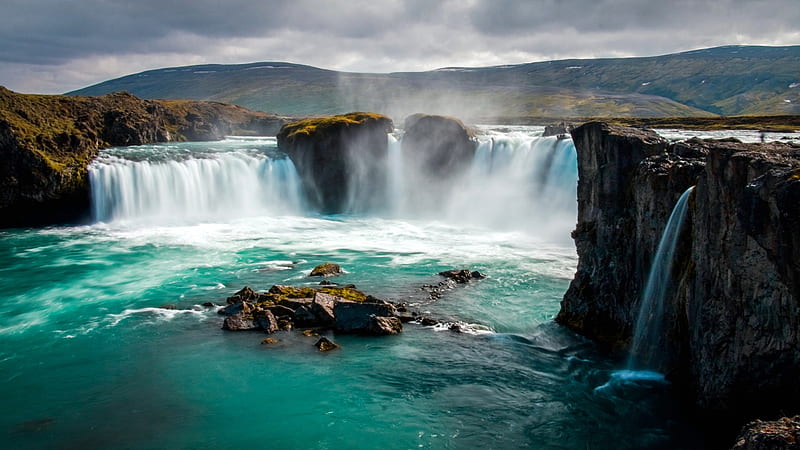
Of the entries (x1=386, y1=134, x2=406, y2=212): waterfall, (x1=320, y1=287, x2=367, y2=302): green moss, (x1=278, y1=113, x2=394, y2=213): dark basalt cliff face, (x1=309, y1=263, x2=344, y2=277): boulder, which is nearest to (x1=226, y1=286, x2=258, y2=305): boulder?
(x1=320, y1=287, x2=367, y2=302): green moss

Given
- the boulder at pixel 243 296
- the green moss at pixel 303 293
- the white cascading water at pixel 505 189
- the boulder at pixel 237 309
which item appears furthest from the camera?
the white cascading water at pixel 505 189

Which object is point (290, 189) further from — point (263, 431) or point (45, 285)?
point (263, 431)

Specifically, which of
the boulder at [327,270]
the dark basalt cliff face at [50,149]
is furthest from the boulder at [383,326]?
the dark basalt cliff face at [50,149]

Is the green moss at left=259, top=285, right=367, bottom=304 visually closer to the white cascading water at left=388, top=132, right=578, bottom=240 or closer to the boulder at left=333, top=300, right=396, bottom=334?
the boulder at left=333, top=300, right=396, bottom=334

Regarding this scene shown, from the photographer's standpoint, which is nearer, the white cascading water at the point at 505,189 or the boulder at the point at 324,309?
the boulder at the point at 324,309

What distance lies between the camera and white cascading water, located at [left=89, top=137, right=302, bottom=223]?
52.4 m

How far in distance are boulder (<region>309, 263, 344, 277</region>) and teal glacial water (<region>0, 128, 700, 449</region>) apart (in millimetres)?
756

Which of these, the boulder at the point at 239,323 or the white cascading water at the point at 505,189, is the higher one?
the white cascading water at the point at 505,189

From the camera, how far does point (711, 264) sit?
14.9 m

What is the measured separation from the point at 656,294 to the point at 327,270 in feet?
65.3

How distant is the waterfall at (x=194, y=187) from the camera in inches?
2064

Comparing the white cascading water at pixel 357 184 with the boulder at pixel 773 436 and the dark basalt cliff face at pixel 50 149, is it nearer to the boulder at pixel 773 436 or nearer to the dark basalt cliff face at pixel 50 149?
the dark basalt cliff face at pixel 50 149

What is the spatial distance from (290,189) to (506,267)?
33.3m

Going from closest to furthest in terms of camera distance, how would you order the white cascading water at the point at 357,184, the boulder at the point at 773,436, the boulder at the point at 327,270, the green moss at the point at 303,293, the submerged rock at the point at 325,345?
the boulder at the point at 773,436, the submerged rock at the point at 325,345, the green moss at the point at 303,293, the boulder at the point at 327,270, the white cascading water at the point at 357,184
